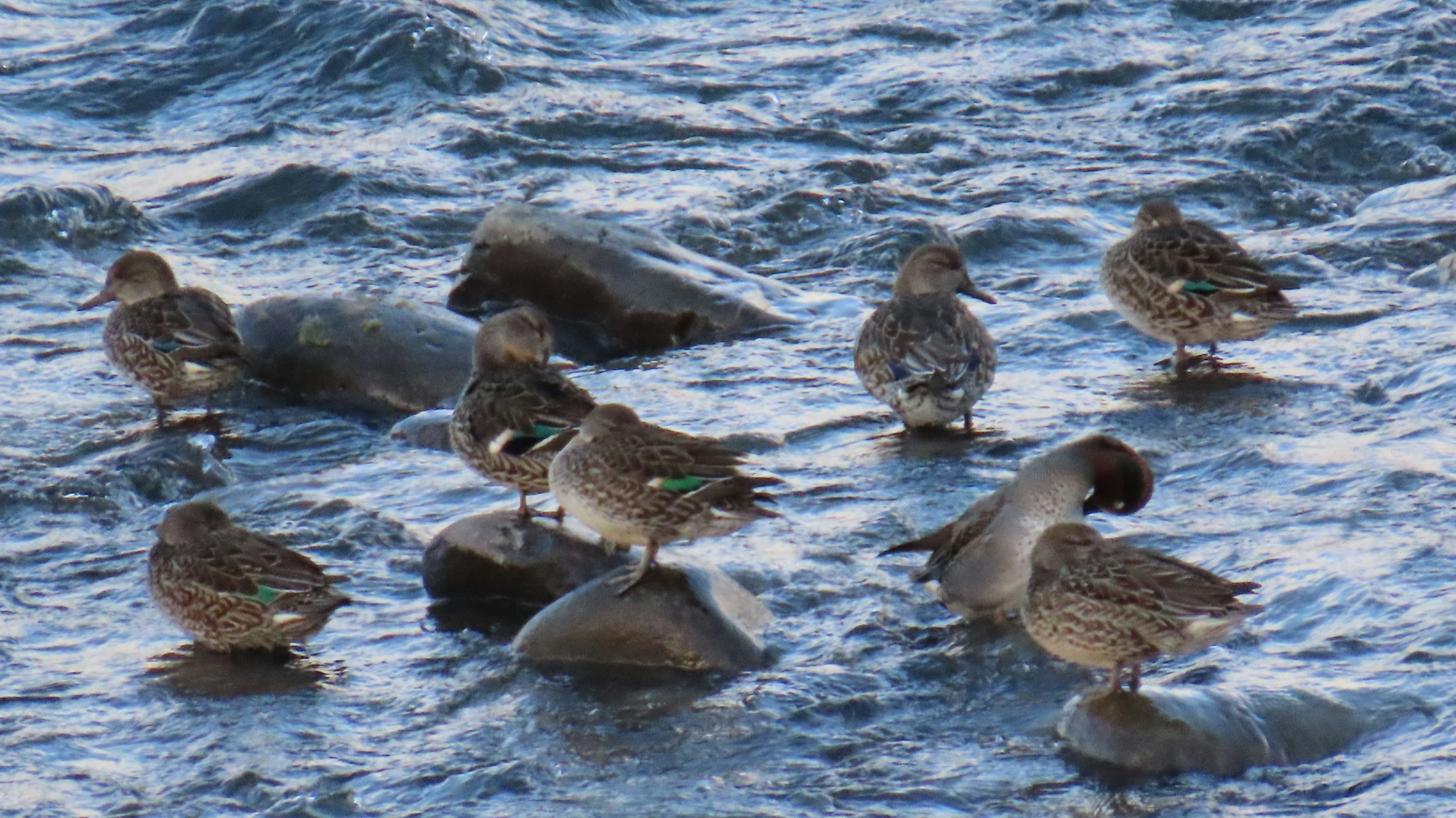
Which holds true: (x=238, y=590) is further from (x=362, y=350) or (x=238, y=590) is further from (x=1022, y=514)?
(x=362, y=350)

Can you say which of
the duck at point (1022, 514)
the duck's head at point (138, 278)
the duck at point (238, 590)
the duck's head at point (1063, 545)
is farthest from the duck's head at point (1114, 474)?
the duck's head at point (138, 278)

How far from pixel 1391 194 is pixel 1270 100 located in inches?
87.3

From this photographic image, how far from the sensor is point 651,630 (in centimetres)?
702

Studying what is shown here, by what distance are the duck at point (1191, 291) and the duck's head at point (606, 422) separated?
3786mm

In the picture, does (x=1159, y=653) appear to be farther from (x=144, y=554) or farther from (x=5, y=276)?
(x=5, y=276)

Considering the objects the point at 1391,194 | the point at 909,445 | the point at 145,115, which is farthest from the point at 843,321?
the point at 145,115

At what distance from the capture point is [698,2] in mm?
18875

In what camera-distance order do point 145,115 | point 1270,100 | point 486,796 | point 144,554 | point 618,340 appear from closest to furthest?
1. point 486,796
2. point 144,554
3. point 618,340
4. point 1270,100
5. point 145,115

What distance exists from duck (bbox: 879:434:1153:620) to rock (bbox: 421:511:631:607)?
1.40 meters

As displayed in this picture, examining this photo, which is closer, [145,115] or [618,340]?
[618,340]

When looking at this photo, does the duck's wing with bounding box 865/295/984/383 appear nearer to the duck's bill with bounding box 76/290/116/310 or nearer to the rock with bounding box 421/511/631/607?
the rock with bounding box 421/511/631/607

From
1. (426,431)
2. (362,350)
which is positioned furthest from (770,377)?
(362,350)

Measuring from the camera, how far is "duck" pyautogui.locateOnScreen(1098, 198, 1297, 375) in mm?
10031

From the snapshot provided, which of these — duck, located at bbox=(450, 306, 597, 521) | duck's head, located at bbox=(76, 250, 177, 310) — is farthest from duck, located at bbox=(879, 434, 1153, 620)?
duck's head, located at bbox=(76, 250, 177, 310)
